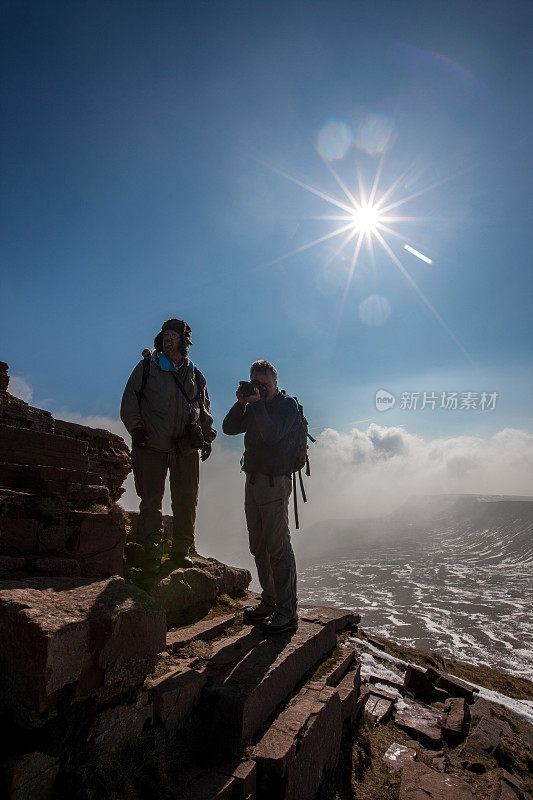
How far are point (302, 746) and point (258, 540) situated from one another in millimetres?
1770

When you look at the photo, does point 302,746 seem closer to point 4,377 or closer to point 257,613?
point 257,613

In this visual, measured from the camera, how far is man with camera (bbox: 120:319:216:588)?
14.8 ft

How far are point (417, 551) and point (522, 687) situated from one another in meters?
108

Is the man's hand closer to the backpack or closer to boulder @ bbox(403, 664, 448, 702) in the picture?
the backpack

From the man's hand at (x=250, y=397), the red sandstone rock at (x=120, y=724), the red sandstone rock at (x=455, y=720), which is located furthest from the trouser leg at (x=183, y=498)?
the red sandstone rock at (x=455, y=720)

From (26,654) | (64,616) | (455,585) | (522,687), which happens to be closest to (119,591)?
(64,616)

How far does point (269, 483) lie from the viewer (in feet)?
13.4

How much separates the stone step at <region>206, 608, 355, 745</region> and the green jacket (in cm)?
233

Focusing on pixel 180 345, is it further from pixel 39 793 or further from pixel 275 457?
pixel 39 793

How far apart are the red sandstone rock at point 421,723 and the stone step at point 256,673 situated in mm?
1259

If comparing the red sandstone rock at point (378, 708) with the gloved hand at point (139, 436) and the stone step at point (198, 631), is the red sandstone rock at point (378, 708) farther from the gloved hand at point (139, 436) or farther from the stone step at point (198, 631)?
the gloved hand at point (139, 436)

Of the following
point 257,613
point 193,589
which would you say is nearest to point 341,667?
point 257,613

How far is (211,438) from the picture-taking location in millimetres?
5160

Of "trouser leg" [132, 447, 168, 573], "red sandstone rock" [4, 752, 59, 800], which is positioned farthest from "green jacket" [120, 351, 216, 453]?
"red sandstone rock" [4, 752, 59, 800]
